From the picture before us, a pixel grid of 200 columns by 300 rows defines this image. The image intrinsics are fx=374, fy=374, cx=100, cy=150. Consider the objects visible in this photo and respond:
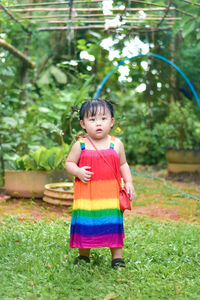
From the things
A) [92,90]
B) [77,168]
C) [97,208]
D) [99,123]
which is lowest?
[97,208]

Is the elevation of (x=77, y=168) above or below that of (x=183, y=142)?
above

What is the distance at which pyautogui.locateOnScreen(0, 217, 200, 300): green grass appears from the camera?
198cm

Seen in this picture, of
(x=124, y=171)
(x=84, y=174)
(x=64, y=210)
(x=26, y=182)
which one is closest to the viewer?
(x=84, y=174)

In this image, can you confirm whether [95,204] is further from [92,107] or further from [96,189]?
[92,107]

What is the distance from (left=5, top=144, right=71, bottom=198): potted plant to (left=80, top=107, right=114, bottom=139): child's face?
2.02m

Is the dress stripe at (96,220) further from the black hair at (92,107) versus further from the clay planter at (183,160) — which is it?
the clay planter at (183,160)

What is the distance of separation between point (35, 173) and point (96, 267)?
2.32 m

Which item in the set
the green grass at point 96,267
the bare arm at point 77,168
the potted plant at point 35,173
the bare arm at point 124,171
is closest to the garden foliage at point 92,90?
the potted plant at point 35,173

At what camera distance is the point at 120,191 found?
2340 millimetres

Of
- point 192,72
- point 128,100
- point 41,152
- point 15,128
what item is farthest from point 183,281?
point 128,100

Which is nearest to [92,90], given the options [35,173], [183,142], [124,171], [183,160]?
[183,142]

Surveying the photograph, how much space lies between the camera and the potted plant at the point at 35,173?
4418 millimetres

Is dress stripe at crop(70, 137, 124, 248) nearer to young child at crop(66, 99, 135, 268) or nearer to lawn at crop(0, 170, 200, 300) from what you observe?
young child at crop(66, 99, 135, 268)

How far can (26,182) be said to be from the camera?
4414mm
